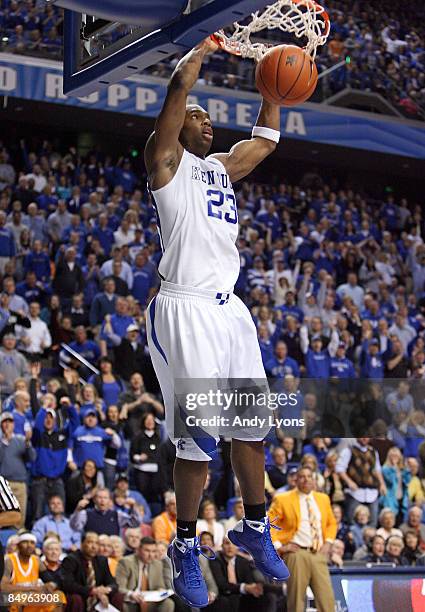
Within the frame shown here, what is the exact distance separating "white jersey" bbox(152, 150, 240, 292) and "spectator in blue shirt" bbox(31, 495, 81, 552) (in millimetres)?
5044

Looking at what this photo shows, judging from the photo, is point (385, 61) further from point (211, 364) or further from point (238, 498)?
point (211, 364)

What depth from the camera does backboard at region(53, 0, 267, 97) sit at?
3.96 meters

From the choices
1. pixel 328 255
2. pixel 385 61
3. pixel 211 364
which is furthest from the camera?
pixel 385 61

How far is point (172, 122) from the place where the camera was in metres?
4.22

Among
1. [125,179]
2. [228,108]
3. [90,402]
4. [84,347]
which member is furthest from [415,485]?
[228,108]

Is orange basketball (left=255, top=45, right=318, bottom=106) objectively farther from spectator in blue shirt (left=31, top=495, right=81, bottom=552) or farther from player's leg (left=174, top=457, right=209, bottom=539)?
spectator in blue shirt (left=31, top=495, right=81, bottom=552)

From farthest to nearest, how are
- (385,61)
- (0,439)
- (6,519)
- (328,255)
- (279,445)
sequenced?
1. (385,61)
2. (328,255)
3. (279,445)
4. (0,439)
5. (6,519)

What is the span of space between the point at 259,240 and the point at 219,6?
10.6 metres

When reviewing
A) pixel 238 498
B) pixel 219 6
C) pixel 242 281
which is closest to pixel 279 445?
pixel 238 498

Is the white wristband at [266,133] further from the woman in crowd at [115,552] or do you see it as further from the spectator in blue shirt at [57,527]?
the spectator in blue shirt at [57,527]

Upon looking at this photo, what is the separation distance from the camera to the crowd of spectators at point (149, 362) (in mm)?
8930

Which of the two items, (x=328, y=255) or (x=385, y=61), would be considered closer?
(x=328, y=255)

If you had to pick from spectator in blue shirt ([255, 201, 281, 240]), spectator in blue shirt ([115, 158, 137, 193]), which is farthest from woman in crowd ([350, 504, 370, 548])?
spectator in blue shirt ([115, 158, 137, 193])

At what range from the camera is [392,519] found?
31.6 ft
